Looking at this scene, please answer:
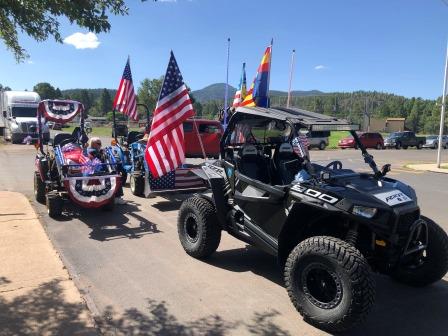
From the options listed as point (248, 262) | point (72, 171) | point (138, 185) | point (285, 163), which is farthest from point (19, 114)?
point (285, 163)

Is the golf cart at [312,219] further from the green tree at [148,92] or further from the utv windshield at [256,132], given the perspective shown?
the green tree at [148,92]

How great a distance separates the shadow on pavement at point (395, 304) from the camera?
398 centimetres

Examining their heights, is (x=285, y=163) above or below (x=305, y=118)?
below

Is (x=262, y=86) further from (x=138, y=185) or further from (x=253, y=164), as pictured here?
(x=253, y=164)

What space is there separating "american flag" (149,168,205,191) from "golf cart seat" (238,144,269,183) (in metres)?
3.70

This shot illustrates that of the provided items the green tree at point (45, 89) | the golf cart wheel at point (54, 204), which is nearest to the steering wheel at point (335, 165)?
the golf cart wheel at point (54, 204)

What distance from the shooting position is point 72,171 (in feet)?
26.9

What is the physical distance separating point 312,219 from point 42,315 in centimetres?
277

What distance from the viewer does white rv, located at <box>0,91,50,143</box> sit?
89.2 feet

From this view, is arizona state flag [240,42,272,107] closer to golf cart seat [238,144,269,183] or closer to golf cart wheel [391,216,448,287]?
golf cart seat [238,144,269,183]

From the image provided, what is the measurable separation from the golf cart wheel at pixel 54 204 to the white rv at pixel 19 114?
20803 mm

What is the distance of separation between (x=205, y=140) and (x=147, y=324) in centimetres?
1765

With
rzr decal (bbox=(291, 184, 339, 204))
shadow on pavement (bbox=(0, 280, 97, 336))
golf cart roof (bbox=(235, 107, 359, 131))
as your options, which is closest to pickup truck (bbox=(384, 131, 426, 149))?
golf cart roof (bbox=(235, 107, 359, 131))

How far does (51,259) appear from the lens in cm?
556
